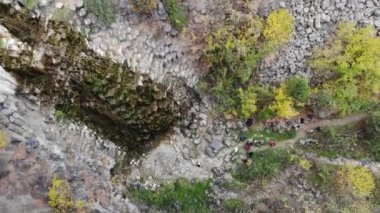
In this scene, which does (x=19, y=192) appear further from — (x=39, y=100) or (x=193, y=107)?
(x=193, y=107)

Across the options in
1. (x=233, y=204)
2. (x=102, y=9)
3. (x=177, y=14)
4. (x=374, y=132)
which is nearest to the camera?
(x=102, y=9)

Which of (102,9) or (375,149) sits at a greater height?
(102,9)

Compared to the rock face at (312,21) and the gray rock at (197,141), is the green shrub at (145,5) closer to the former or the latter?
the rock face at (312,21)

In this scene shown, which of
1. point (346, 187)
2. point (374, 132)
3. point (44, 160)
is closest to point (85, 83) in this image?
point (44, 160)

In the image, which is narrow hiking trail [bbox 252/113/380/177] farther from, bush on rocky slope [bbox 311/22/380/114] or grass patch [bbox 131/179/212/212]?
grass patch [bbox 131/179/212/212]

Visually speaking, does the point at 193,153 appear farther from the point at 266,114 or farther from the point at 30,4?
the point at 30,4

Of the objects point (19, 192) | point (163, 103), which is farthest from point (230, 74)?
point (19, 192)

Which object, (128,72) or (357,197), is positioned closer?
(128,72)
